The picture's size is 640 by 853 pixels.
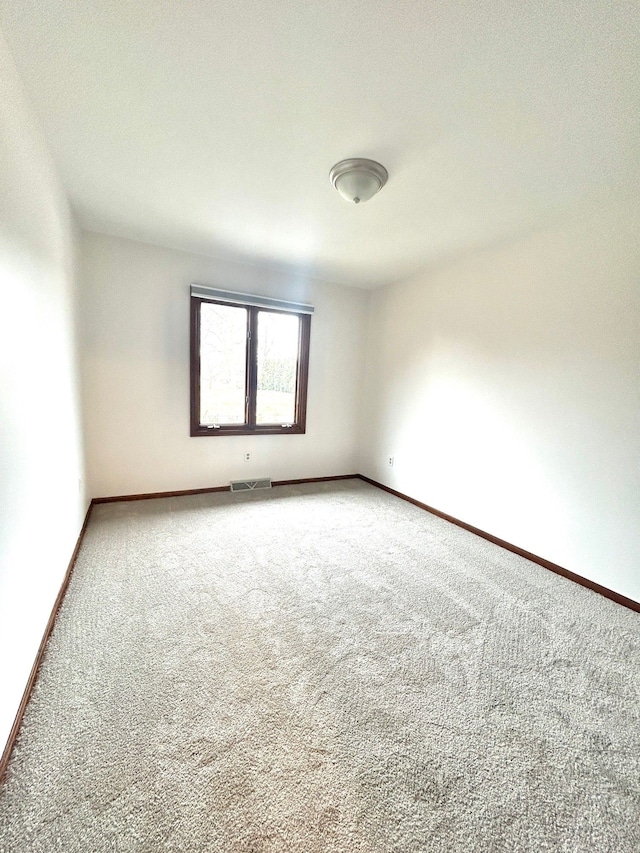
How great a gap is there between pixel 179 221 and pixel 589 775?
3.79m

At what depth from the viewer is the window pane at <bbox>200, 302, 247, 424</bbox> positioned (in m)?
3.50

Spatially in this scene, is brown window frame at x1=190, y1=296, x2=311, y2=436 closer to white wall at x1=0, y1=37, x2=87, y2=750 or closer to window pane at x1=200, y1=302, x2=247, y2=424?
window pane at x1=200, y1=302, x2=247, y2=424

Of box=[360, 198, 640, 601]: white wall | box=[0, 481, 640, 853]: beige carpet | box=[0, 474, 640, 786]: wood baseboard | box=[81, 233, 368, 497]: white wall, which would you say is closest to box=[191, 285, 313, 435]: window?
box=[81, 233, 368, 497]: white wall

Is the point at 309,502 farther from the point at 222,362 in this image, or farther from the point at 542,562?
the point at 542,562

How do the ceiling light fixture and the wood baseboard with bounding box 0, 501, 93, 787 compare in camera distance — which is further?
the ceiling light fixture

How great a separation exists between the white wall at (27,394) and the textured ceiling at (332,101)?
0.30m

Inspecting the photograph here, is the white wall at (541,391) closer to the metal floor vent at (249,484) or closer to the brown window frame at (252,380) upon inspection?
the brown window frame at (252,380)

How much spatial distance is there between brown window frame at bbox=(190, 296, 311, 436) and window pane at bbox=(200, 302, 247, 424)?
0.05 meters

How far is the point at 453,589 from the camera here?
2.18 meters

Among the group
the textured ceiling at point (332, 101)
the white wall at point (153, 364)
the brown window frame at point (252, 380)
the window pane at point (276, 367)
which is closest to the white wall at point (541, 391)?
the textured ceiling at point (332, 101)

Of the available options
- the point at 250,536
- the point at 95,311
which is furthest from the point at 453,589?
the point at 95,311

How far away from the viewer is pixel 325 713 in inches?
51.6

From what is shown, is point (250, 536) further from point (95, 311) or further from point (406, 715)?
point (95, 311)

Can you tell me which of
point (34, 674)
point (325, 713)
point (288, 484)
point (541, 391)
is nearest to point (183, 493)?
point (288, 484)
